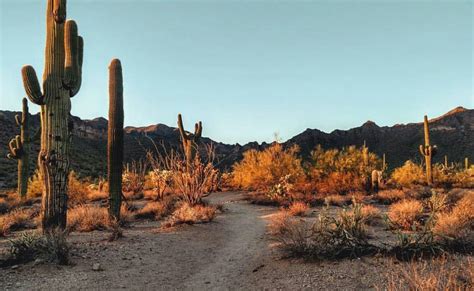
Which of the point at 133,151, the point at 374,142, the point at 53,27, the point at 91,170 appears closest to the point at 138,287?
the point at 53,27

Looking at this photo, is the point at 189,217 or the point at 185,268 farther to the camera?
the point at 189,217

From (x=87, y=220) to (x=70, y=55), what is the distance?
14.7 feet

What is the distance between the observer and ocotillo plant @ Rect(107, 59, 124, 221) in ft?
34.3

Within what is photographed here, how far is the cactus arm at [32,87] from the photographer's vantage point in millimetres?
8271

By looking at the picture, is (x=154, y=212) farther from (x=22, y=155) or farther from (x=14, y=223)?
(x=22, y=155)

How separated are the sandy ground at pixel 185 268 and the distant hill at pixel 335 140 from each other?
29.5m

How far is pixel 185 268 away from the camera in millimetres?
7043

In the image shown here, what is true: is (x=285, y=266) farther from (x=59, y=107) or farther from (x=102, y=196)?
(x=102, y=196)

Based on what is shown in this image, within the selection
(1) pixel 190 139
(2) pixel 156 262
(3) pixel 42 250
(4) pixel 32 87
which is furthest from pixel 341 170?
(3) pixel 42 250

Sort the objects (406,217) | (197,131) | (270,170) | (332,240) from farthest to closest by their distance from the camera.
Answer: (270,170)
(197,131)
(406,217)
(332,240)

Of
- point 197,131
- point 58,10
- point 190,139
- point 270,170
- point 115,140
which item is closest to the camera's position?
point 58,10

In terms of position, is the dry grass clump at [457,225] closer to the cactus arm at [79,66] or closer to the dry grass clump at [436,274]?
the dry grass clump at [436,274]

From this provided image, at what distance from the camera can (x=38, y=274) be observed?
18.9ft

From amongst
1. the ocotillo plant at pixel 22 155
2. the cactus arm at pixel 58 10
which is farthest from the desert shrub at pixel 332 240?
the ocotillo plant at pixel 22 155
